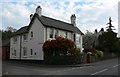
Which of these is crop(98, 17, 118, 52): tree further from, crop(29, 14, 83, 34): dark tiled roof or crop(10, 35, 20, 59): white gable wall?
crop(10, 35, 20, 59): white gable wall

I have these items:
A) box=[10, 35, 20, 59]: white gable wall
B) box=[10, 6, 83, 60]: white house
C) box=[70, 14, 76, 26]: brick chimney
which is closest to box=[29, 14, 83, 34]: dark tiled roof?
box=[10, 6, 83, 60]: white house

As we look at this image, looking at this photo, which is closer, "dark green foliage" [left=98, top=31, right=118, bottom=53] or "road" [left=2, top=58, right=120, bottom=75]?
"road" [left=2, top=58, right=120, bottom=75]

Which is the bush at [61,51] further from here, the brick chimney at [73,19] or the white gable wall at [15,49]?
the brick chimney at [73,19]

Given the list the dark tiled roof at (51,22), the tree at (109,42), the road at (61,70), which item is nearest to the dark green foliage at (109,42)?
the tree at (109,42)

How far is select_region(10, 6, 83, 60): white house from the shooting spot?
39656mm

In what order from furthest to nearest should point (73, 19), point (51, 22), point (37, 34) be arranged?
point (73, 19)
point (51, 22)
point (37, 34)

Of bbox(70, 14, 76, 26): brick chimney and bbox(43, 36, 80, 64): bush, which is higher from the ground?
bbox(70, 14, 76, 26): brick chimney

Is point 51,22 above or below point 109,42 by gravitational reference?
above

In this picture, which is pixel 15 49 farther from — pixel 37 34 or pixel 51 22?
pixel 51 22

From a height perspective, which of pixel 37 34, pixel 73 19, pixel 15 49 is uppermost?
pixel 73 19

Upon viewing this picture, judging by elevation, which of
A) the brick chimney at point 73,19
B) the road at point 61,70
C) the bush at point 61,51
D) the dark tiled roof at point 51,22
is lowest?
the road at point 61,70

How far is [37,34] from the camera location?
134 feet

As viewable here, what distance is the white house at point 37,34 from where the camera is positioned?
39.7 metres

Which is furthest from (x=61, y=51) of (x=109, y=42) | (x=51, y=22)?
(x=109, y=42)
